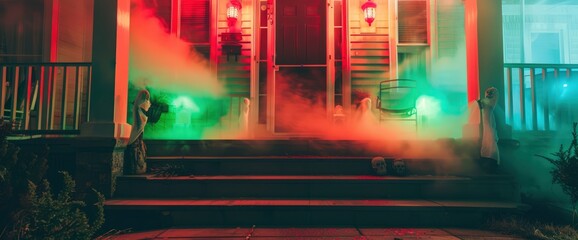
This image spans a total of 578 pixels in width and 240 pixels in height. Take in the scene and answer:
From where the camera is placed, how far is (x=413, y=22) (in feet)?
23.2

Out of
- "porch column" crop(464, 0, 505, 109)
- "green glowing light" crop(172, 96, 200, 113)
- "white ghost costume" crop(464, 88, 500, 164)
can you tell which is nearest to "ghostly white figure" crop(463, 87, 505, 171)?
"white ghost costume" crop(464, 88, 500, 164)

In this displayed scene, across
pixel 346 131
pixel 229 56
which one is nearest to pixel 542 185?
pixel 346 131

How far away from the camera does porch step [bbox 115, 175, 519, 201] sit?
409 cm

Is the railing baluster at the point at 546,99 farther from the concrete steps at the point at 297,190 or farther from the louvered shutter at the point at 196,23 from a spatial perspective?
the louvered shutter at the point at 196,23

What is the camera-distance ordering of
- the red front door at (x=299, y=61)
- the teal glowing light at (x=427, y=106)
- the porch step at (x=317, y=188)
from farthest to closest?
the red front door at (x=299, y=61) → the teal glowing light at (x=427, y=106) → the porch step at (x=317, y=188)

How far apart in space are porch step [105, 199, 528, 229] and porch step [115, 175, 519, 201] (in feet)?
1.19

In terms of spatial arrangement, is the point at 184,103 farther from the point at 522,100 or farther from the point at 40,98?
the point at 522,100

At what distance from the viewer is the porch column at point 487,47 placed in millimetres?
4695

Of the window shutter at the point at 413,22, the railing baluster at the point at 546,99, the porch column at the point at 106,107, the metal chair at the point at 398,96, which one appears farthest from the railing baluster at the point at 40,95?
the railing baluster at the point at 546,99

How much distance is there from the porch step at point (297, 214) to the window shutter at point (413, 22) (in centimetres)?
416

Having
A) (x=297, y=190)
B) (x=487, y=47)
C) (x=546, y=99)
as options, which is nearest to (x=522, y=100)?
(x=546, y=99)

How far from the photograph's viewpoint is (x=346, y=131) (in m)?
6.60

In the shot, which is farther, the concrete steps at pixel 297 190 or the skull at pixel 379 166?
the skull at pixel 379 166

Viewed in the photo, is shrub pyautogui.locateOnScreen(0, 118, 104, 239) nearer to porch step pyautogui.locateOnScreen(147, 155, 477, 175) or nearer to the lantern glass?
porch step pyautogui.locateOnScreen(147, 155, 477, 175)
